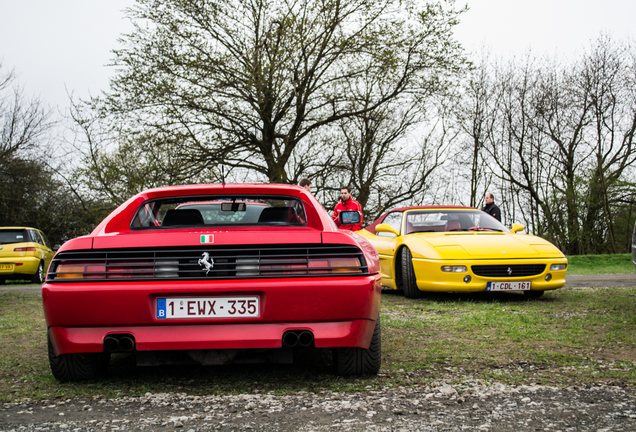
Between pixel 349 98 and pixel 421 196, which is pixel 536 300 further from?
pixel 421 196

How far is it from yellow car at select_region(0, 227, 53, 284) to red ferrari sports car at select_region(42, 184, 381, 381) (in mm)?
12542

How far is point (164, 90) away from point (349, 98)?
6.00 m

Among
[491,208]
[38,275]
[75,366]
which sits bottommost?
[75,366]

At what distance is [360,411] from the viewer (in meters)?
2.87

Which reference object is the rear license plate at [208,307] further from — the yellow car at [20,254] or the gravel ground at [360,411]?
the yellow car at [20,254]

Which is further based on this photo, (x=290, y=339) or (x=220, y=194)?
(x=220, y=194)

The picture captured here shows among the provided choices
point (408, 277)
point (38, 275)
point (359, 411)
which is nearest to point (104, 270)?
point (359, 411)

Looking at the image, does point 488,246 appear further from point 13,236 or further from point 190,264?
point 13,236

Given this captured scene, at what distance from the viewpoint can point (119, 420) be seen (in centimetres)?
277

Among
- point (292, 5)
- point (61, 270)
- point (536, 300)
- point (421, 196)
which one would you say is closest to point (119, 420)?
point (61, 270)

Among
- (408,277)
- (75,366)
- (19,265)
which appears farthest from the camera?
(19,265)

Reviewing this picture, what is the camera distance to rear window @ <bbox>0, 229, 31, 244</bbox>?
14.5 meters

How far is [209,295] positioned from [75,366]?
1.01 m

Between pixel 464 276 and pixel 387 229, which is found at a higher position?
pixel 387 229
